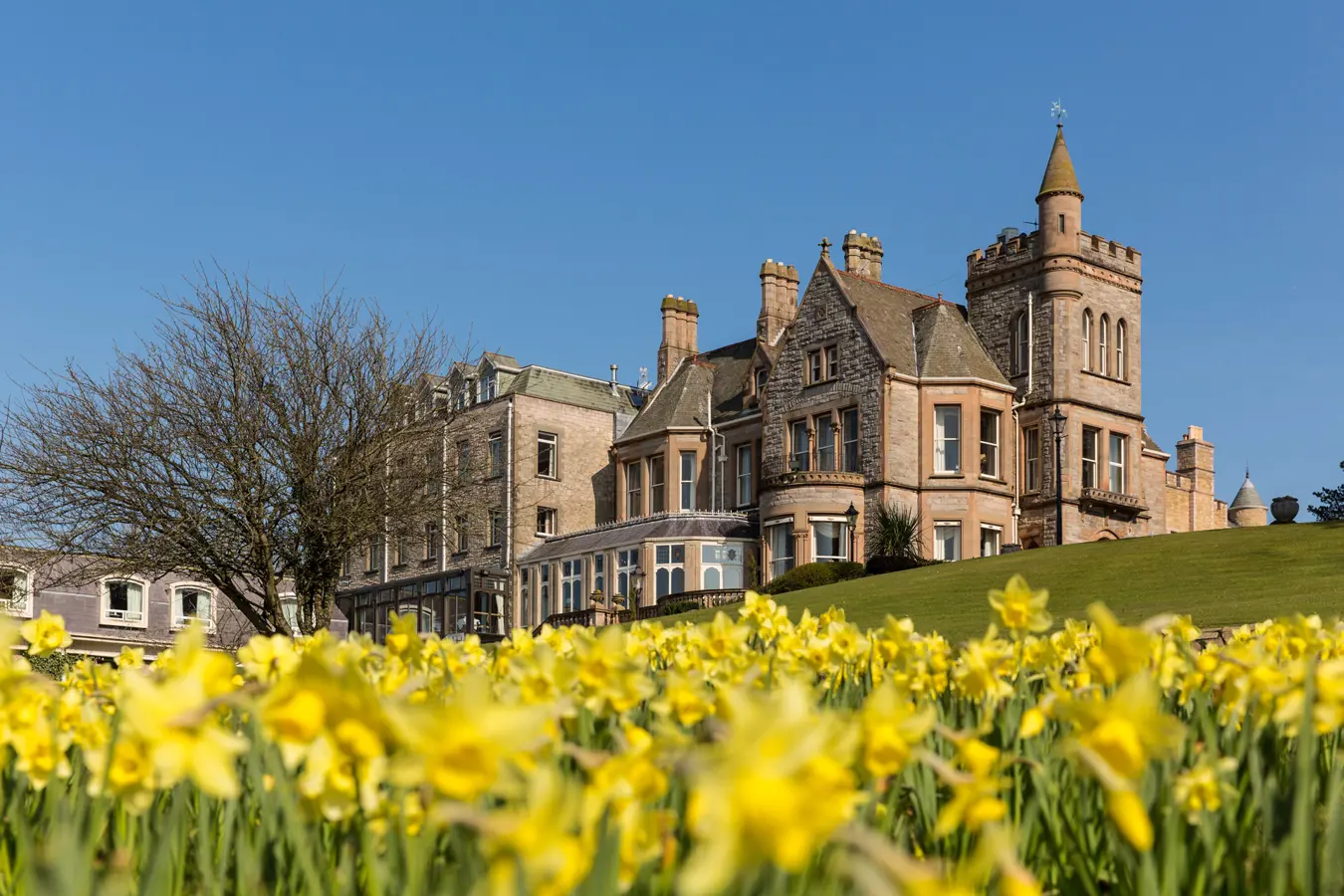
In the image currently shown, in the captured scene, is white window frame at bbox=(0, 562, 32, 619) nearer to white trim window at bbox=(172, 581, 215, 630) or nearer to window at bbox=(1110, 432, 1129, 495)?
white trim window at bbox=(172, 581, 215, 630)

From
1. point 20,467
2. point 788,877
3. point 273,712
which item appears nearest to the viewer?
point 273,712

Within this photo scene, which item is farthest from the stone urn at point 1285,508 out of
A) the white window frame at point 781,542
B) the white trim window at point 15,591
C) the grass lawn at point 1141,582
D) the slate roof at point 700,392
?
the white trim window at point 15,591

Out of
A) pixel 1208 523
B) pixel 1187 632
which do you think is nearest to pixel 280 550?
pixel 1187 632

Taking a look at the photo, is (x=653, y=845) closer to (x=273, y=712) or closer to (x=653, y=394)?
(x=273, y=712)

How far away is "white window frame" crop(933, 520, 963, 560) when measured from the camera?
4262 cm

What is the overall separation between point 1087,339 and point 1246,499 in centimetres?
2667

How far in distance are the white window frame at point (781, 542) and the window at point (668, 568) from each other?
366cm

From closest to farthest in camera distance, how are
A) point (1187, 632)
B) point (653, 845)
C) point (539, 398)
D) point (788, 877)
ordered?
1. point (653, 845)
2. point (788, 877)
3. point (1187, 632)
4. point (539, 398)

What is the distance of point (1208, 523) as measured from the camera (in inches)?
2534

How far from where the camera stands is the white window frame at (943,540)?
140ft

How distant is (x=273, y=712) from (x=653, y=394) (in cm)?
5285

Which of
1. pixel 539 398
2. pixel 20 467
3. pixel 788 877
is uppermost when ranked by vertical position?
pixel 539 398

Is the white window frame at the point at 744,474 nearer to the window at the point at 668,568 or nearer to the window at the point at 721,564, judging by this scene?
the window at the point at 721,564

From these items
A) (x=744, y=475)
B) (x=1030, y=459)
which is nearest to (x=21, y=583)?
(x=744, y=475)
